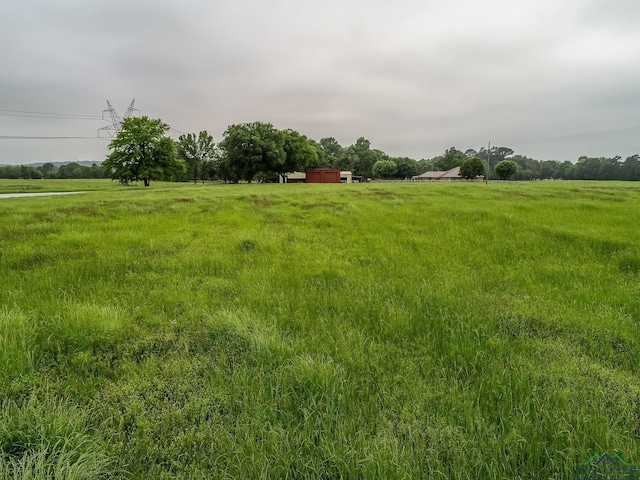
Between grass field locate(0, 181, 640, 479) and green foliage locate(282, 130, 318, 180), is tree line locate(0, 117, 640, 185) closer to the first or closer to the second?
green foliage locate(282, 130, 318, 180)

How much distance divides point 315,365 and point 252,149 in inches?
2250

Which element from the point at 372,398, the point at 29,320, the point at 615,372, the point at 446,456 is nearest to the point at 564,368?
the point at 615,372

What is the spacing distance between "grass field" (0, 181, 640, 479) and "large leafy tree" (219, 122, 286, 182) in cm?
5217

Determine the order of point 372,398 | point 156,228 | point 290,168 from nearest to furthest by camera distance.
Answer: point 372,398, point 156,228, point 290,168

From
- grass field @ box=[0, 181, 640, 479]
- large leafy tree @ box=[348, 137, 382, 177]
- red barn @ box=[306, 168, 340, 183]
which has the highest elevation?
large leafy tree @ box=[348, 137, 382, 177]

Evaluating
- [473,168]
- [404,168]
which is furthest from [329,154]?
[473,168]

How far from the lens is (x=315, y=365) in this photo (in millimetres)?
2738

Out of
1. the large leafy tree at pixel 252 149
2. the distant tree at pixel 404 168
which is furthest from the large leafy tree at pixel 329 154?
the large leafy tree at pixel 252 149

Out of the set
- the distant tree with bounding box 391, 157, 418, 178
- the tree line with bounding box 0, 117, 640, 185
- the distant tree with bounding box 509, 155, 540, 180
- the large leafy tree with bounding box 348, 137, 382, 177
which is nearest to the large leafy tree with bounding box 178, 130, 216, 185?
the tree line with bounding box 0, 117, 640, 185

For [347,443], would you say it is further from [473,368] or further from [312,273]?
[312,273]

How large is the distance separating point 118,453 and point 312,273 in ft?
12.8

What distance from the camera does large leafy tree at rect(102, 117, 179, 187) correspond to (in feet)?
145

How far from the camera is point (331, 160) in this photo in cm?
10406

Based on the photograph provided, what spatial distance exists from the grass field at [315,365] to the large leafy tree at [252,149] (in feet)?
171
